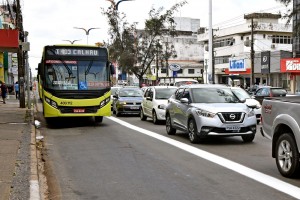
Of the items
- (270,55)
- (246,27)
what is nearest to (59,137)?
(270,55)

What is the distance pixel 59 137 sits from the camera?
1401 centimetres

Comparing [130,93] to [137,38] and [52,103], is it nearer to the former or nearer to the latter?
[52,103]

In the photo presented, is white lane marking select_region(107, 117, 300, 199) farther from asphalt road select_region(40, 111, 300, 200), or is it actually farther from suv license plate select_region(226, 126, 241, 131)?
suv license plate select_region(226, 126, 241, 131)

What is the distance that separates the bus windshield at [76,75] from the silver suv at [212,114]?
4.38 metres

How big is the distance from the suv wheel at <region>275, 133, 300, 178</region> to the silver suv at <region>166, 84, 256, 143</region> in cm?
365

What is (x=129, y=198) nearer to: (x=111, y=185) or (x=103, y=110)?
(x=111, y=185)

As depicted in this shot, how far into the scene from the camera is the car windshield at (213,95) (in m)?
12.7

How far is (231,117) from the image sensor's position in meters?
11.7

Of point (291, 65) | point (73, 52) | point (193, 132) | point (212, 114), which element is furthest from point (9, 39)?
point (291, 65)

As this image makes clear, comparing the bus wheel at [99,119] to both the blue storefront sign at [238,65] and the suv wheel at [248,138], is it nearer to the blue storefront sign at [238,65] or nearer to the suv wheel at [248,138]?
the suv wheel at [248,138]

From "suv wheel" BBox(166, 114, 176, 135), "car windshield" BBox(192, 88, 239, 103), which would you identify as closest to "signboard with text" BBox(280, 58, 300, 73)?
"suv wheel" BBox(166, 114, 176, 135)

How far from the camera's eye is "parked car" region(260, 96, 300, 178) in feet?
24.0

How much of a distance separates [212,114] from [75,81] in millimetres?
6814

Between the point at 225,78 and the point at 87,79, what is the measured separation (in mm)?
60270
